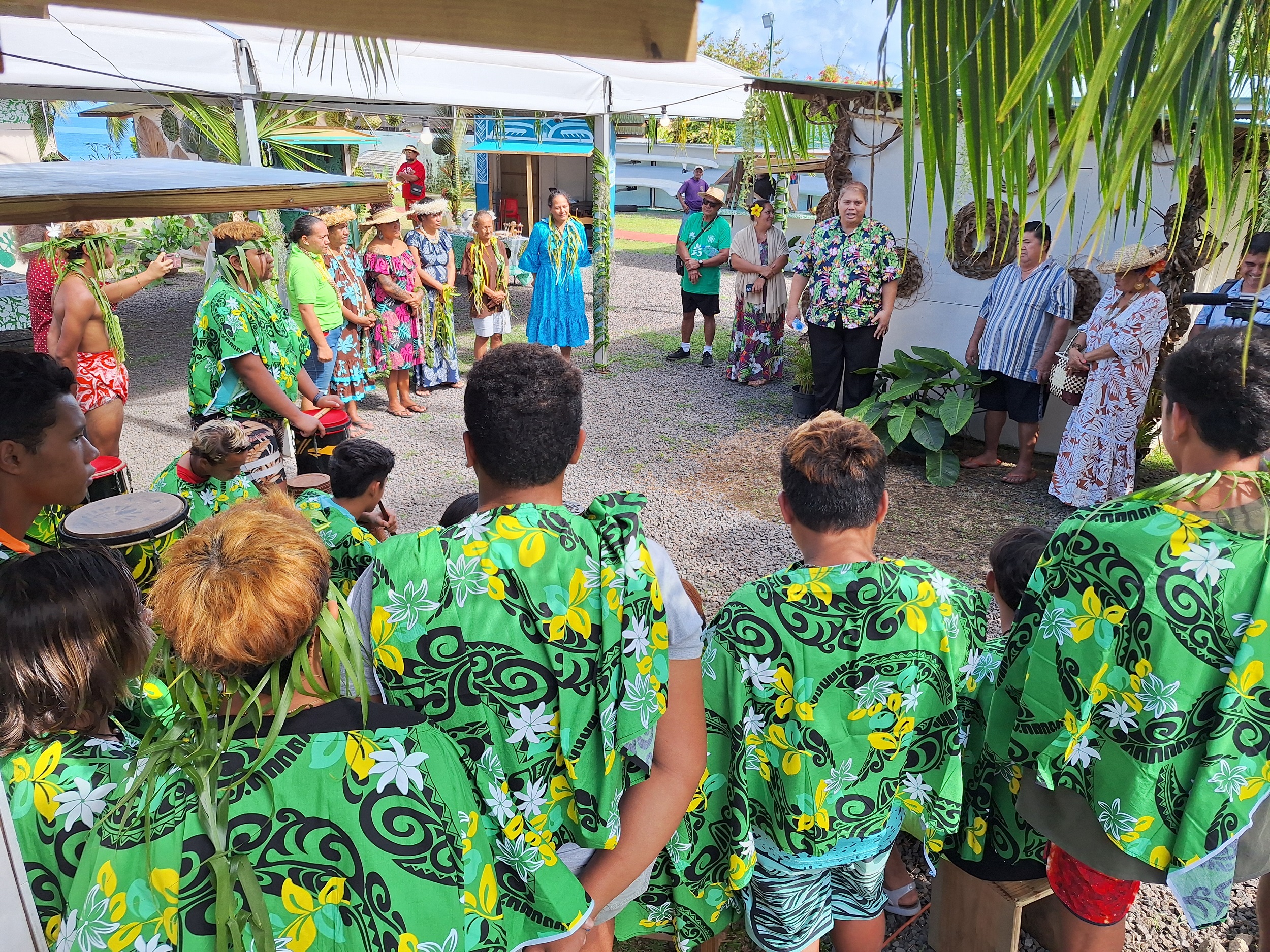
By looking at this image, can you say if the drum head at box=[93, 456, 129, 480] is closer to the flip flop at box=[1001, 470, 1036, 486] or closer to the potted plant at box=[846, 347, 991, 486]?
the potted plant at box=[846, 347, 991, 486]

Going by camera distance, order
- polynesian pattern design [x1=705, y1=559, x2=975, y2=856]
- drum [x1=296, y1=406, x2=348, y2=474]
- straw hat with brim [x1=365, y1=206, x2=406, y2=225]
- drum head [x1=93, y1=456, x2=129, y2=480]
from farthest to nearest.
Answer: straw hat with brim [x1=365, y1=206, x2=406, y2=225] < drum [x1=296, y1=406, x2=348, y2=474] < drum head [x1=93, y1=456, x2=129, y2=480] < polynesian pattern design [x1=705, y1=559, x2=975, y2=856]

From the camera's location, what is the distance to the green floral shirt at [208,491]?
3.17 meters

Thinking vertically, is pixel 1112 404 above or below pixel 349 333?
below

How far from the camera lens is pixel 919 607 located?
1.91m

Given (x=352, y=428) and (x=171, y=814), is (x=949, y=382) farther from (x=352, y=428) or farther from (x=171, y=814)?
(x=171, y=814)

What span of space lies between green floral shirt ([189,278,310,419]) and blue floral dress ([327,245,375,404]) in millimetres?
2829

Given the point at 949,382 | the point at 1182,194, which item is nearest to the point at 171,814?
the point at 1182,194

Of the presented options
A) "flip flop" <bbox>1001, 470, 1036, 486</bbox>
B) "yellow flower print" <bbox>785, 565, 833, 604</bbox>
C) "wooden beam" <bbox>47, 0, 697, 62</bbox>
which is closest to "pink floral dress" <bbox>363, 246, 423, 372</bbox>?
"flip flop" <bbox>1001, 470, 1036, 486</bbox>

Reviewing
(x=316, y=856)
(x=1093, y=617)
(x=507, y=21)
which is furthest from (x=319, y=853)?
(x=1093, y=617)

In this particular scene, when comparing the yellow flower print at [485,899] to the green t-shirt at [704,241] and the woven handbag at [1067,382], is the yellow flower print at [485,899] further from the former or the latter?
the green t-shirt at [704,241]

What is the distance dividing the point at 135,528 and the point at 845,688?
2174mm

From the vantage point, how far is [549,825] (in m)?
1.61

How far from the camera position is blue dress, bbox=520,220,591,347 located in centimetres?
855

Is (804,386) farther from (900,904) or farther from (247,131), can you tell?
(900,904)
